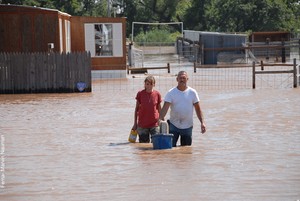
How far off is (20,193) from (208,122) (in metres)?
9.31

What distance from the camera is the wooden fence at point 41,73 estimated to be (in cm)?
3025

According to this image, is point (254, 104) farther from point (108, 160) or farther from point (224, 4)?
point (224, 4)

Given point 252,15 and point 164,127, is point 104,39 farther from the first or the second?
point 252,15

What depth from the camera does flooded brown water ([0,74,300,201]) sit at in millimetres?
10273

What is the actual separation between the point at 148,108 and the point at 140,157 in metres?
1.09

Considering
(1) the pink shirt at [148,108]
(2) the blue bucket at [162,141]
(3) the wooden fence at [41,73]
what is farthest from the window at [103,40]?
(2) the blue bucket at [162,141]

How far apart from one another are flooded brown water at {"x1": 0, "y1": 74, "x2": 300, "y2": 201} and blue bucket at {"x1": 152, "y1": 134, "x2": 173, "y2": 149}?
0.12m

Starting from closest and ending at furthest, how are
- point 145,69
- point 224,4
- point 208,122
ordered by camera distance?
point 208,122
point 145,69
point 224,4

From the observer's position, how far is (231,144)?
49.3ft

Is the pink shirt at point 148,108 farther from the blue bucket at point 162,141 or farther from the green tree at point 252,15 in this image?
the green tree at point 252,15

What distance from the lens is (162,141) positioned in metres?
13.5

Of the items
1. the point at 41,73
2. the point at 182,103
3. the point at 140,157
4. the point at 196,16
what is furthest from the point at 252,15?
the point at 140,157

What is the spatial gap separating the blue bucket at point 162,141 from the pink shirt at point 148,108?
510 millimetres

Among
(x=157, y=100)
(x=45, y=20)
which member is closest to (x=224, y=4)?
(x=45, y=20)
